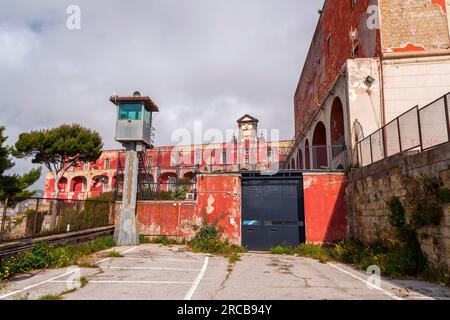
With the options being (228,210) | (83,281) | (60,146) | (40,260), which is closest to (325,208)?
(228,210)

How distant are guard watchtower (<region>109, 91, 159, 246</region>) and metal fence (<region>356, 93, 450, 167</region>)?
36.2 feet

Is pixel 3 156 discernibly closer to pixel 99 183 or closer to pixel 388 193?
pixel 388 193

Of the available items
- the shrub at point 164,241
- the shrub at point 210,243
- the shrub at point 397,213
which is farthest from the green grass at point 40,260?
the shrub at point 397,213

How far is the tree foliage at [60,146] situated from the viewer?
26047 millimetres

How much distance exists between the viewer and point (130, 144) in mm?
15266

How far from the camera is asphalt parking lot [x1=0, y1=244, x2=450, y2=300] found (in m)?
5.69

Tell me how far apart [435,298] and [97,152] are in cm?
2993

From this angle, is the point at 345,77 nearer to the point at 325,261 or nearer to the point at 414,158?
the point at 414,158

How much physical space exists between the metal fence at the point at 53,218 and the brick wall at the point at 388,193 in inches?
453

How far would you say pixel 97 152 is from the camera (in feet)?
96.7

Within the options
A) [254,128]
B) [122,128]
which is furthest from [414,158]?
[254,128]

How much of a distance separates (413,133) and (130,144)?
1279 centimetres
